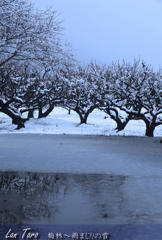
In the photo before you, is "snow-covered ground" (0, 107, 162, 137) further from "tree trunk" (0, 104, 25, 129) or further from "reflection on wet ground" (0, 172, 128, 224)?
"reflection on wet ground" (0, 172, 128, 224)

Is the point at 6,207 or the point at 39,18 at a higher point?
the point at 39,18

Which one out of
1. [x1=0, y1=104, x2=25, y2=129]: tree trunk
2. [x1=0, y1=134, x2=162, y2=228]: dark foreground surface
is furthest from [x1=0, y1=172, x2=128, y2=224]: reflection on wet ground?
[x1=0, y1=104, x2=25, y2=129]: tree trunk

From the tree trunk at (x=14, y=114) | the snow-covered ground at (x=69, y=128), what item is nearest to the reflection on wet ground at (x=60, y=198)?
the snow-covered ground at (x=69, y=128)

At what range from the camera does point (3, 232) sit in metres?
3.83

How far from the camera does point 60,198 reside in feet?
18.2

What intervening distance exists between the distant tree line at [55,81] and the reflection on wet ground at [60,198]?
372 cm

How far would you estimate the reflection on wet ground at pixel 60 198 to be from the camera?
14.6 ft

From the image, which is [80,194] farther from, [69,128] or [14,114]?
[69,128]

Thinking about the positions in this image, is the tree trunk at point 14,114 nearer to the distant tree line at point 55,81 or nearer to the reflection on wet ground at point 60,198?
the distant tree line at point 55,81

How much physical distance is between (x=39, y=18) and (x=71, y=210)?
22.1 ft

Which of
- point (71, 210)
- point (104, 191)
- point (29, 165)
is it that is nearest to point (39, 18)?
point (29, 165)

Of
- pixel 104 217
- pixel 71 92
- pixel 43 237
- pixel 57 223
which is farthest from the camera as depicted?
pixel 71 92

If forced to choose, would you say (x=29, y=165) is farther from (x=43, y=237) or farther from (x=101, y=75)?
(x=101, y=75)

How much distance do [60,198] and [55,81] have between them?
34.9 meters
